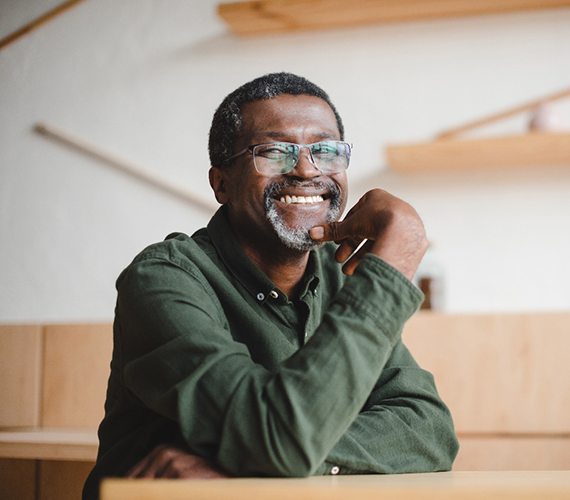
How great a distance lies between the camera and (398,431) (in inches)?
51.6

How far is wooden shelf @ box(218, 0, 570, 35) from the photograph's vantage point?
2967mm

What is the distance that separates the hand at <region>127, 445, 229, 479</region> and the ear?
653 mm

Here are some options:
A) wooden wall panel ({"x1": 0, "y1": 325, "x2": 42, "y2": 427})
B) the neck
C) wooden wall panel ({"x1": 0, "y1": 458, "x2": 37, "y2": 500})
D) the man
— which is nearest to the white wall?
wooden wall panel ({"x1": 0, "y1": 325, "x2": 42, "y2": 427})

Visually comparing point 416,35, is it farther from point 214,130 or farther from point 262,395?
Result: point 262,395

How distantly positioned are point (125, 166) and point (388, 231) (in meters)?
2.27

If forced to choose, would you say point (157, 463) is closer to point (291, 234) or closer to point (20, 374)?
point (291, 234)

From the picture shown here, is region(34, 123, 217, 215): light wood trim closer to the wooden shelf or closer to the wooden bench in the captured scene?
the wooden shelf

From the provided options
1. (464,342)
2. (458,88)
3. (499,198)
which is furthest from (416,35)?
(464,342)

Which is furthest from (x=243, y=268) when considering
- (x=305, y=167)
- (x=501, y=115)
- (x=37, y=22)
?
(x=37, y=22)

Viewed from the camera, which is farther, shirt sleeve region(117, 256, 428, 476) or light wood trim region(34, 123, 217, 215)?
light wood trim region(34, 123, 217, 215)

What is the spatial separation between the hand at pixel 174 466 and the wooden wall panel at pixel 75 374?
5.25 ft

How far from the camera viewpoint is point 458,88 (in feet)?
9.97

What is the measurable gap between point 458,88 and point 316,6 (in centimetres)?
61

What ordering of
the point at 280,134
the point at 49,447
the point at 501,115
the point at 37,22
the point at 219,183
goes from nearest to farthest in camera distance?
the point at 280,134
the point at 219,183
the point at 49,447
the point at 501,115
the point at 37,22
